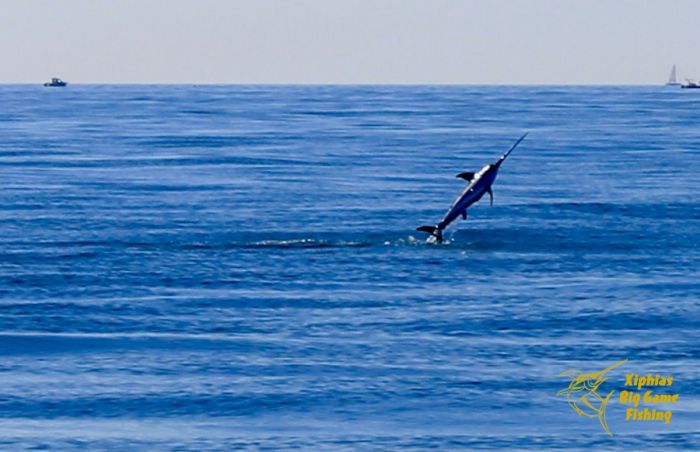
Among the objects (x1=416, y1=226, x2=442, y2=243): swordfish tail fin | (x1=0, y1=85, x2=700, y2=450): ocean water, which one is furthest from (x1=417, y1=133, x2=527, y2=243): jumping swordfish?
(x1=0, y1=85, x2=700, y2=450): ocean water

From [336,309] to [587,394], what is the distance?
9.09m

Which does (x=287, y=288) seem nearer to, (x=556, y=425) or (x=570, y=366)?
(x=570, y=366)

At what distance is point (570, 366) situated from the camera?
32156mm

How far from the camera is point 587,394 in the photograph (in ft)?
99.7

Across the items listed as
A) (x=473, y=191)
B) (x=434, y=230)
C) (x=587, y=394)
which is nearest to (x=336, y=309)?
(x=434, y=230)

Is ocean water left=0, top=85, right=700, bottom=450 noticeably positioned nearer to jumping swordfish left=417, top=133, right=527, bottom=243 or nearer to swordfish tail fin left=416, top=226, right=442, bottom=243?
swordfish tail fin left=416, top=226, right=442, bottom=243

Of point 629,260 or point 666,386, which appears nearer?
point 666,386

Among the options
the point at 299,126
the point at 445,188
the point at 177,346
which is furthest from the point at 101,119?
the point at 177,346

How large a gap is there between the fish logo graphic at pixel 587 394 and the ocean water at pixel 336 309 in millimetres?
203

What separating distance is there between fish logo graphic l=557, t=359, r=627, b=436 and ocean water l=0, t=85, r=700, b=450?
0.20 m

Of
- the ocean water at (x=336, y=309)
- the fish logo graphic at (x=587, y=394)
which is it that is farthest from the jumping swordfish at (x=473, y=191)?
the fish logo graphic at (x=587, y=394)

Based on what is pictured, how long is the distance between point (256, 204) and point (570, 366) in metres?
31.4

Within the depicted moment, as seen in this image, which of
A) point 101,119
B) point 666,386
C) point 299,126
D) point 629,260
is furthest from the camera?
point 101,119

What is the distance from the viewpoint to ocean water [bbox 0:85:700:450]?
2864 centimetres
